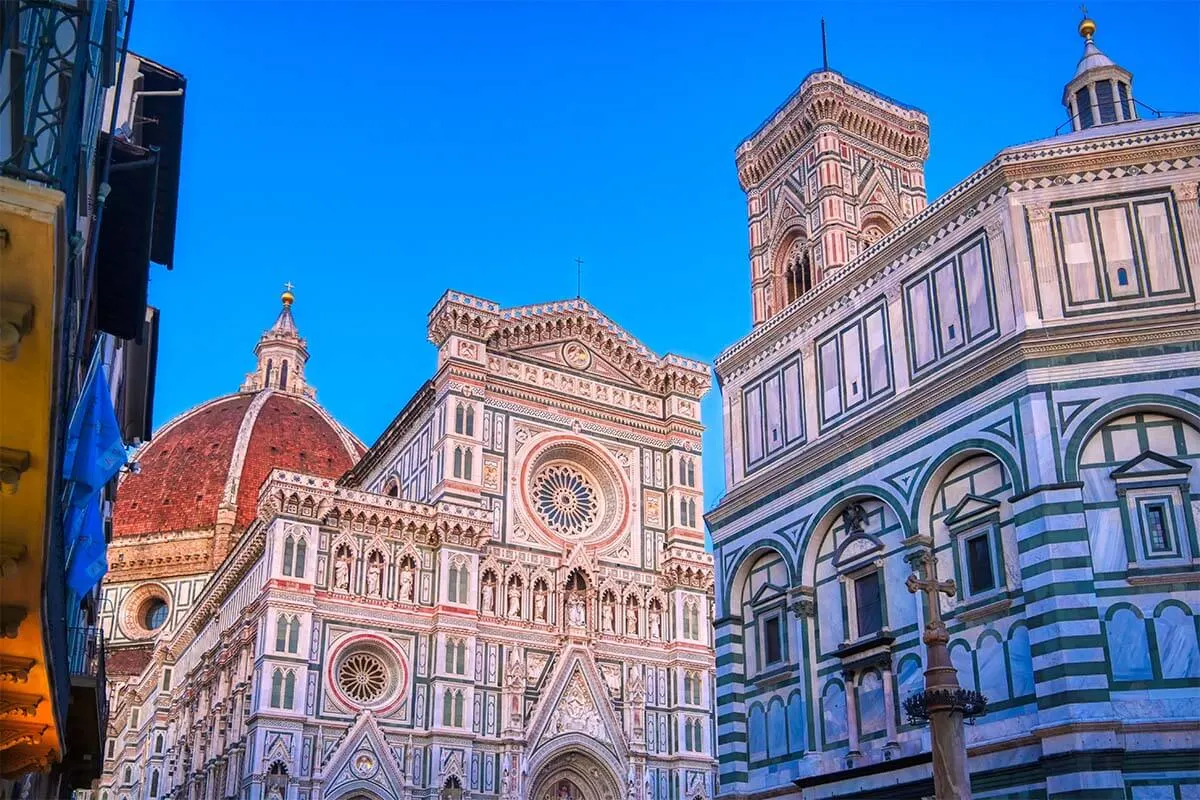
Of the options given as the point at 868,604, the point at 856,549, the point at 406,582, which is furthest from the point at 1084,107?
the point at 406,582

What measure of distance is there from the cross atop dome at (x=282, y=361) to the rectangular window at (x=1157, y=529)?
277ft

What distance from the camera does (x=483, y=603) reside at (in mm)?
42750

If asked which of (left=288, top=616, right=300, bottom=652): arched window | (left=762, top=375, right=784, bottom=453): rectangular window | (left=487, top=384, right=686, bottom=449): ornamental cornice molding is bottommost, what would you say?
(left=288, top=616, right=300, bottom=652): arched window

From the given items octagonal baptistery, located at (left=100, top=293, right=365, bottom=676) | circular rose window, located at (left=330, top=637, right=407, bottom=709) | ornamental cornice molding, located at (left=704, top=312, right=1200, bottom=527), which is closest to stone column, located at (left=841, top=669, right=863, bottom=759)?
ornamental cornice molding, located at (left=704, top=312, right=1200, bottom=527)

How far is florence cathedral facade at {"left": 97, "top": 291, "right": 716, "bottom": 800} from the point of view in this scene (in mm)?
38781

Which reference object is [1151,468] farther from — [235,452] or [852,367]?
[235,452]

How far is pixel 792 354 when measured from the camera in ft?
76.6

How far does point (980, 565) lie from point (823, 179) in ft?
50.3

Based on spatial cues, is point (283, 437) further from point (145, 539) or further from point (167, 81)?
point (167, 81)

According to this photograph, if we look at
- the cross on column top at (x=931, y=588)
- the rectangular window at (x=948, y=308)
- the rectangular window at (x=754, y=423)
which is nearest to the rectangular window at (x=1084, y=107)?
the rectangular window at (x=948, y=308)

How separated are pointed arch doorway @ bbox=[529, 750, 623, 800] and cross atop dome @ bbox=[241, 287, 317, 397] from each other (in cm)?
5841

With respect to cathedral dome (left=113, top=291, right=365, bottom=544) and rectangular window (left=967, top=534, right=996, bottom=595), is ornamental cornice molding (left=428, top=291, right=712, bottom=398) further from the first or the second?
cathedral dome (left=113, top=291, right=365, bottom=544)

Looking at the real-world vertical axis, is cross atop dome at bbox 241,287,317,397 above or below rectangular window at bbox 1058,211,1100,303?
above

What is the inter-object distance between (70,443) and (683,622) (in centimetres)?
3757
